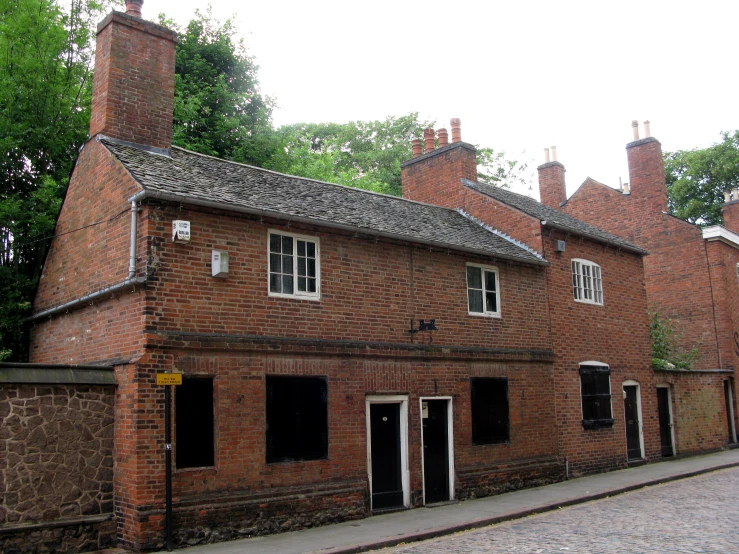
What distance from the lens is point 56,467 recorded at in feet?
32.8

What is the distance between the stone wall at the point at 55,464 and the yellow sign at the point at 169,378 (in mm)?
1019

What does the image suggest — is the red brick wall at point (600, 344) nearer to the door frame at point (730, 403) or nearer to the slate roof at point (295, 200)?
the slate roof at point (295, 200)

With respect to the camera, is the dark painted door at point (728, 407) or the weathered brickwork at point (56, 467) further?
the dark painted door at point (728, 407)

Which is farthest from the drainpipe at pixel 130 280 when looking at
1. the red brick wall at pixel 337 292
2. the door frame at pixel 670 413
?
the door frame at pixel 670 413

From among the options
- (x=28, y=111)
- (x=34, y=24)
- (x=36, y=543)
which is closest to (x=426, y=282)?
(x=36, y=543)

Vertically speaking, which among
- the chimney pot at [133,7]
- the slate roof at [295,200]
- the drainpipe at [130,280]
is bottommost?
the drainpipe at [130,280]

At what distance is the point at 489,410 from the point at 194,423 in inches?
281

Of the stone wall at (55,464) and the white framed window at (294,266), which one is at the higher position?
the white framed window at (294,266)

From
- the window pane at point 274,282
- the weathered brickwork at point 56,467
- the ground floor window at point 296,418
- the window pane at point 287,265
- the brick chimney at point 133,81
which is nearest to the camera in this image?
the weathered brickwork at point 56,467

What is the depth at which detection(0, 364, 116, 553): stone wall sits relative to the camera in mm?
9547

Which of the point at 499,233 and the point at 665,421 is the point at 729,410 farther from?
the point at 499,233

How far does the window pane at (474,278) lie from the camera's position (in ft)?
51.6

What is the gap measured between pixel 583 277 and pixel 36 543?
14417 mm

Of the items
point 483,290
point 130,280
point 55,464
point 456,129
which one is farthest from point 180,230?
point 456,129
